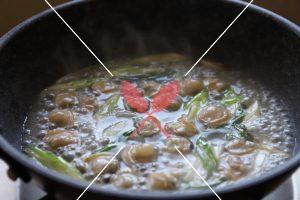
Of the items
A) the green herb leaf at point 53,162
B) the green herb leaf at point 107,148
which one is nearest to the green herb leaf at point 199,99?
the green herb leaf at point 107,148

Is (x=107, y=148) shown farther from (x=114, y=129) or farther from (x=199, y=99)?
(x=199, y=99)

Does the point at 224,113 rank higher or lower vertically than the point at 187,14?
lower

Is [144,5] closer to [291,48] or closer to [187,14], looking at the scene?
[187,14]

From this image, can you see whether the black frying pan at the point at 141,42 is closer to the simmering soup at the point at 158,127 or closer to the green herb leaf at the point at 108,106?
the simmering soup at the point at 158,127

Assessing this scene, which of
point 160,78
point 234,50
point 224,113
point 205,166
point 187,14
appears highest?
point 187,14

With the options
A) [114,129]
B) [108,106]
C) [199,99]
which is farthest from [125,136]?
[199,99]

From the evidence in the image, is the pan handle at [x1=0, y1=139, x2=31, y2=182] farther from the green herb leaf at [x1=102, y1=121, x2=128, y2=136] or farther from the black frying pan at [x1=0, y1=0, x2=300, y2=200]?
the green herb leaf at [x1=102, y1=121, x2=128, y2=136]

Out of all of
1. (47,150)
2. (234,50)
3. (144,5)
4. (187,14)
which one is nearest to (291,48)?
(234,50)
